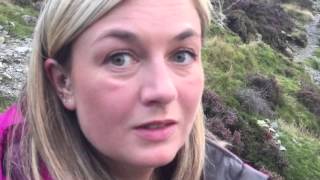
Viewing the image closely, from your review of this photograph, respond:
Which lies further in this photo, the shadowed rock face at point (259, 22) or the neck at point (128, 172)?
the shadowed rock face at point (259, 22)

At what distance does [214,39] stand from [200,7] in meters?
11.8

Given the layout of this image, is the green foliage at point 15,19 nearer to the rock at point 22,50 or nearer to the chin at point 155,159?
the rock at point 22,50

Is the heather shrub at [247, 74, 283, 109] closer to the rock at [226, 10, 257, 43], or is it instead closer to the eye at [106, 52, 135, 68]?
the rock at [226, 10, 257, 43]

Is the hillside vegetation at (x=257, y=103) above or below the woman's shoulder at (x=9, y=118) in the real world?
below

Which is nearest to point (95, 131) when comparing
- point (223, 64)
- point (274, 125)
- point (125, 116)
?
point (125, 116)

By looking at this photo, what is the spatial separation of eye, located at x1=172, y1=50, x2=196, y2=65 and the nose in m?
0.08

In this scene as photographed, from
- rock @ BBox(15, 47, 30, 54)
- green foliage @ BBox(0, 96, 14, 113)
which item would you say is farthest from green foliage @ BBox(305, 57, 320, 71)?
green foliage @ BBox(0, 96, 14, 113)

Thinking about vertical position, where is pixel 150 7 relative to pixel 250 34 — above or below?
above

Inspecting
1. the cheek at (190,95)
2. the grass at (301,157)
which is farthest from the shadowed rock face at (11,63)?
the cheek at (190,95)

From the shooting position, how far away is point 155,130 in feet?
6.69

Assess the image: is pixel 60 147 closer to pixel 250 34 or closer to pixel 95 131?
pixel 95 131

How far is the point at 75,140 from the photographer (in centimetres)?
227

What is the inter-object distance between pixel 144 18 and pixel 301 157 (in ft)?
22.5

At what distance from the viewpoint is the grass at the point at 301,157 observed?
26.8 ft
